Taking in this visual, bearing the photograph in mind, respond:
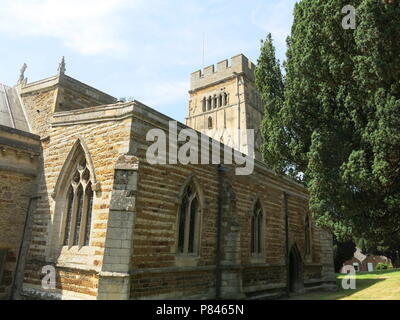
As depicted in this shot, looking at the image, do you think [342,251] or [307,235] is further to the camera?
[342,251]

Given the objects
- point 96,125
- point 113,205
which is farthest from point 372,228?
point 96,125

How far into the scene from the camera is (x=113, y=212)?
919 cm

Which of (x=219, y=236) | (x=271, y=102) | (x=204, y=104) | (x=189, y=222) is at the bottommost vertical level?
(x=219, y=236)

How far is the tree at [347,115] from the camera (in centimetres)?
809

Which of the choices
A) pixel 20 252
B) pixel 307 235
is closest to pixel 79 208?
pixel 20 252

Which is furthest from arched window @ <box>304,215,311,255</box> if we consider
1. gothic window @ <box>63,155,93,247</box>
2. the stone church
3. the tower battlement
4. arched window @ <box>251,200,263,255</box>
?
the tower battlement

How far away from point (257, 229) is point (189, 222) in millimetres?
5188

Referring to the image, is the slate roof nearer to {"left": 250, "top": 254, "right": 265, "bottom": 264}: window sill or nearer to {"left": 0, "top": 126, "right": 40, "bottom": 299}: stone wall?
{"left": 0, "top": 126, "right": 40, "bottom": 299}: stone wall

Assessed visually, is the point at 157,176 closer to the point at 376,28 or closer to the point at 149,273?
the point at 149,273

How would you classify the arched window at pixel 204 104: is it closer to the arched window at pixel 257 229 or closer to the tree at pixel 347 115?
the arched window at pixel 257 229

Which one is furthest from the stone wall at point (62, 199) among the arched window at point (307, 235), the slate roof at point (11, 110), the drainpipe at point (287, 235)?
the arched window at point (307, 235)

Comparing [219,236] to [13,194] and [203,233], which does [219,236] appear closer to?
[203,233]

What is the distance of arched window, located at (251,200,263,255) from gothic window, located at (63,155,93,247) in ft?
25.8

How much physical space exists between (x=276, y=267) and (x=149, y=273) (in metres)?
9.03
